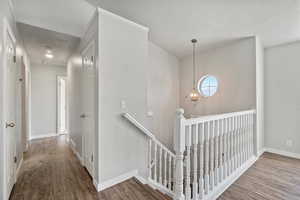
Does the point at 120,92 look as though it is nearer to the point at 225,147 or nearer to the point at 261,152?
the point at 225,147

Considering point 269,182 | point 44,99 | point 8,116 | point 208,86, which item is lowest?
point 269,182

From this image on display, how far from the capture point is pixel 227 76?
3.58 m

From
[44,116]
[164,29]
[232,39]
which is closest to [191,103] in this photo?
[232,39]

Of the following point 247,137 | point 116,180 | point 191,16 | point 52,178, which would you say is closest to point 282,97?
point 247,137

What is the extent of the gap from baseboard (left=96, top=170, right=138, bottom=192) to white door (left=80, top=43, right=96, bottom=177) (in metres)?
0.35

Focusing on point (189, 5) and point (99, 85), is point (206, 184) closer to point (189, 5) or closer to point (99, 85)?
point (99, 85)

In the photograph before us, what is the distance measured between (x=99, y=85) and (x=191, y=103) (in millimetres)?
3039

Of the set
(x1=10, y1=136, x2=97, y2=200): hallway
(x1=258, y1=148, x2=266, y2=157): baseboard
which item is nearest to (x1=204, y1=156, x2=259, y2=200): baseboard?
(x1=258, y1=148, x2=266, y2=157): baseboard

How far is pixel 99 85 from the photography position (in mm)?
2074

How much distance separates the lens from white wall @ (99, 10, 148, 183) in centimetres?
211

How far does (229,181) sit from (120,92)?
2.18 meters

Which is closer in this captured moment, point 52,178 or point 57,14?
point 52,178

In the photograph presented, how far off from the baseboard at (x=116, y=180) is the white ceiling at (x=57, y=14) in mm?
2653

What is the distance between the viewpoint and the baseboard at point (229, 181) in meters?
1.98
